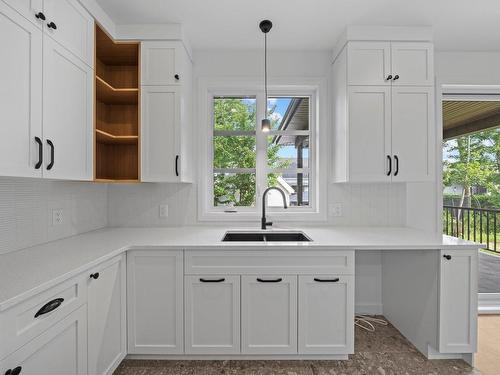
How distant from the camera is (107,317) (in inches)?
64.1

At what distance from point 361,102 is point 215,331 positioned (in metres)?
2.06

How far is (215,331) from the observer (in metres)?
1.85

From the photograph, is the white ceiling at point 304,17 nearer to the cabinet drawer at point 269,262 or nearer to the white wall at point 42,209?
the white wall at point 42,209

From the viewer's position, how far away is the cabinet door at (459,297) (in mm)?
1843

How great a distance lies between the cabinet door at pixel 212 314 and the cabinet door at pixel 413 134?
1.60m

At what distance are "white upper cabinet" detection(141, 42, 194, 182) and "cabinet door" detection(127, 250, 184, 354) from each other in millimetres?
686

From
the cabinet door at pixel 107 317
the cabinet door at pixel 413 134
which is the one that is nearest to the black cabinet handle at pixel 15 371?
the cabinet door at pixel 107 317

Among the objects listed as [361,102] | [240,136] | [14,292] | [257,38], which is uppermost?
[257,38]

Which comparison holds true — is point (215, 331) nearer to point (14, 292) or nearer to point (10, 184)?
point (14, 292)

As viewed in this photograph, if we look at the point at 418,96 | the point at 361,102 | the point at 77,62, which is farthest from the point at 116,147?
the point at 418,96

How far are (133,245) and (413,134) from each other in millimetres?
2313

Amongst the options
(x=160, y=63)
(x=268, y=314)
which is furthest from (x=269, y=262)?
(x=160, y=63)

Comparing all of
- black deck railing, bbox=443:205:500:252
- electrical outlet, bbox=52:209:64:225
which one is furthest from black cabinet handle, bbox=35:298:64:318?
black deck railing, bbox=443:205:500:252

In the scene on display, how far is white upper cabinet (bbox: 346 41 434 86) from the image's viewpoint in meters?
2.25
